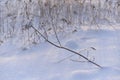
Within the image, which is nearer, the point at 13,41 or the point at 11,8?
the point at 13,41

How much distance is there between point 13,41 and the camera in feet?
14.6

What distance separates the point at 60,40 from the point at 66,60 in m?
0.55

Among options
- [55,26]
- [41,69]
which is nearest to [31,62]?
[41,69]

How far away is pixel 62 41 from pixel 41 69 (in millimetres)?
697

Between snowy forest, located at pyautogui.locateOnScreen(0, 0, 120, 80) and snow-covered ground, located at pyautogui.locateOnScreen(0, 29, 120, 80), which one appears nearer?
snow-covered ground, located at pyautogui.locateOnScreen(0, 29, 120, 80)

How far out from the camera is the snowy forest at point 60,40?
11.5ft

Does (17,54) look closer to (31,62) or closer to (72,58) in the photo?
(31,62)

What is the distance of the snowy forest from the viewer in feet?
11.5

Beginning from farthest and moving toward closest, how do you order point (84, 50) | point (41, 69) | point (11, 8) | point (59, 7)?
point (11, 8)
point (59, 7)
point (84, 50)
point (41, 69)

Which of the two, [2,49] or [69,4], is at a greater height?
[69,4]

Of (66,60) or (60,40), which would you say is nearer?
(66,60)

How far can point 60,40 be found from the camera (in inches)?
167

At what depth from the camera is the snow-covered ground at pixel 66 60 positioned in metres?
3.40

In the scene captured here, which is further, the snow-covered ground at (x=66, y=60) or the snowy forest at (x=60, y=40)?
the snowy forest at (x=60, y=40)
